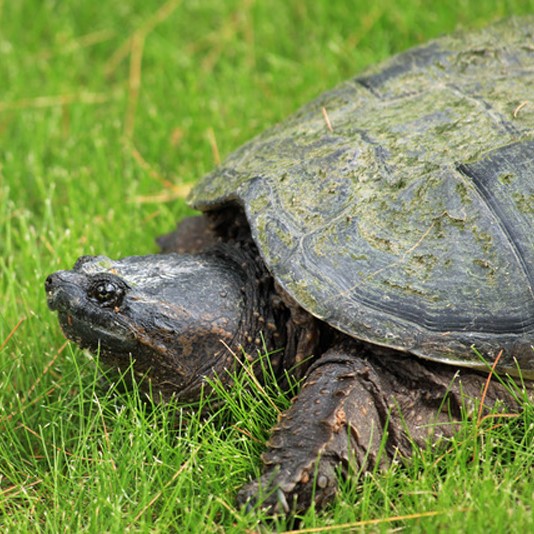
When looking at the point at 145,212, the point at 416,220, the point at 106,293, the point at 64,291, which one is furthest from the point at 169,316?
the point at 145,212

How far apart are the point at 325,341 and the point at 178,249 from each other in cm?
107

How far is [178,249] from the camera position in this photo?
3779mm

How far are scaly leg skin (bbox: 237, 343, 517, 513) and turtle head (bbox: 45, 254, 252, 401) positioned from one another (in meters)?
0.36

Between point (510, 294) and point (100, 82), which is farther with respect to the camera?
point (100, 82)

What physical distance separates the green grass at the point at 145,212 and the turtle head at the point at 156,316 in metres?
0.14

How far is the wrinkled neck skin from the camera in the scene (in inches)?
109

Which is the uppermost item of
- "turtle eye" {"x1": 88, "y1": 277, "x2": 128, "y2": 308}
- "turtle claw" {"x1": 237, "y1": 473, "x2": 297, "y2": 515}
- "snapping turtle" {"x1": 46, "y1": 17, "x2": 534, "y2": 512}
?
"turtle eye" {"x1": 88, "y1": 277, "x2": 128, "y2": 308}

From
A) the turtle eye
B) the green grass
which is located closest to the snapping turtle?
the turtle eye

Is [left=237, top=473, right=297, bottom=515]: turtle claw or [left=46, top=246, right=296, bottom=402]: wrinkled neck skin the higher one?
[left=46, top=246, right=296, bottom=402]: wrinkled neck skin

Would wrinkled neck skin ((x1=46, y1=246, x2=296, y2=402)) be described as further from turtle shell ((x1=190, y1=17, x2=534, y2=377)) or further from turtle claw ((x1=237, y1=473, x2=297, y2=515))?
turtle claw ((x1=237, y1=473, x2=297, y2=515))

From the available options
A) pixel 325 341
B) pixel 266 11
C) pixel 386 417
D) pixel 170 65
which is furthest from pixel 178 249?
pixel 266 11

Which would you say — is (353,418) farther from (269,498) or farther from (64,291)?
(64,291)

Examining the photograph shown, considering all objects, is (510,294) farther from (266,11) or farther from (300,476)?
(266,11)

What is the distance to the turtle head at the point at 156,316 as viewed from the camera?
2.76 metres
